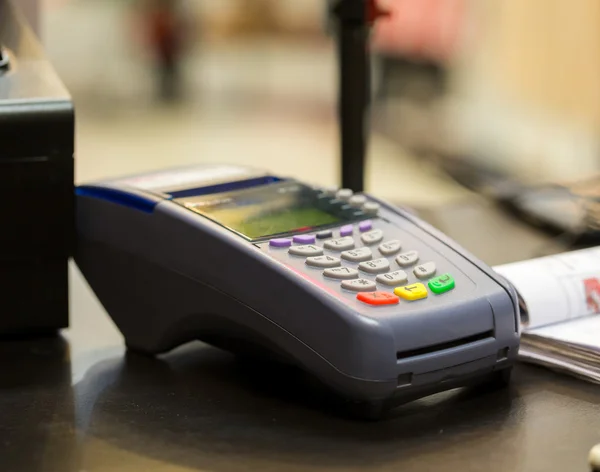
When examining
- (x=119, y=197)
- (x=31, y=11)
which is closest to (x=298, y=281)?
(x=119, y=197)

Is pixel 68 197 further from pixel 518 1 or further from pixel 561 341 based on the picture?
pixel 518 1

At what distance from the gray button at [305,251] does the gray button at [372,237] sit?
0.10 feet

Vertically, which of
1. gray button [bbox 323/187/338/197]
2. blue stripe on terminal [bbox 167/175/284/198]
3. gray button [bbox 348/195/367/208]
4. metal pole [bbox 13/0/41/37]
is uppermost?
metal pole [bbox 13/0/41/37]

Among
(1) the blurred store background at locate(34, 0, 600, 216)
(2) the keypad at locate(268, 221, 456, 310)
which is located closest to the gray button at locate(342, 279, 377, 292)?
(2) the keypad at locate(268, 221, 456, 310)

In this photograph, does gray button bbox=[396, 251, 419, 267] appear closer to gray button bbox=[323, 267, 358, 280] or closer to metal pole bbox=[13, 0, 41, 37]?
gray button bbox=[323, 267, 358, 280]

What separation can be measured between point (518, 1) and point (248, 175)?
1815 mm

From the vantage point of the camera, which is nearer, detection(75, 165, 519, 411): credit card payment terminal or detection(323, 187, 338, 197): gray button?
detection(75, 165, 519, 411): credit card payment terminal

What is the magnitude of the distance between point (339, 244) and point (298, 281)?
40 millimetres

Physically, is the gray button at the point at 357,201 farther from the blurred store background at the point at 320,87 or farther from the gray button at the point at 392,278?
the blurred store background at the point at 320,87

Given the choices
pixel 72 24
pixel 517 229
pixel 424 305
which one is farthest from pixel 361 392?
pixel 72 24

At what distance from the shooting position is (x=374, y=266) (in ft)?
1.34

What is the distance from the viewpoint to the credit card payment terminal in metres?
0.38

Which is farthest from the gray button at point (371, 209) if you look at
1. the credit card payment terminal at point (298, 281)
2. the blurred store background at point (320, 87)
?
the blurred store background at point (320, 87)

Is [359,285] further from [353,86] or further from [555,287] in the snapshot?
[353,86]
